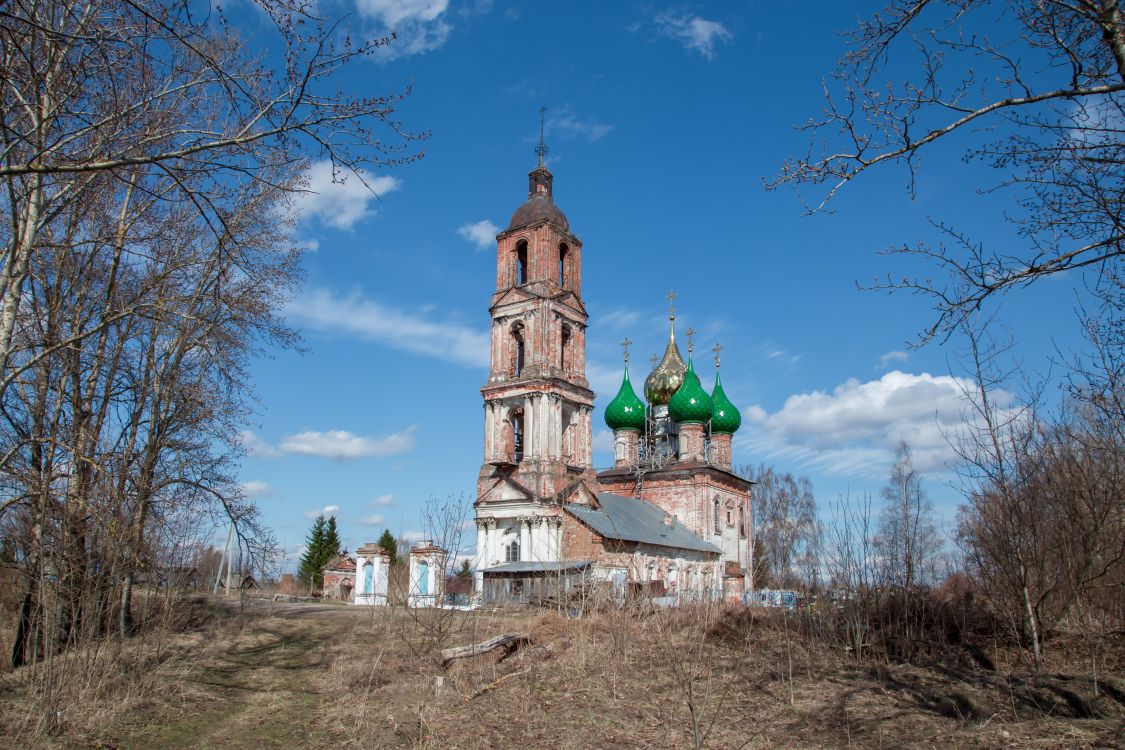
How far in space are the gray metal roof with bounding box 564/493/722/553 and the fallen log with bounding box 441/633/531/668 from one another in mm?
14788

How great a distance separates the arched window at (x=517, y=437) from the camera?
112 ft

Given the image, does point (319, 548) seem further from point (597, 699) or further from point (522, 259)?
point (597, 699)

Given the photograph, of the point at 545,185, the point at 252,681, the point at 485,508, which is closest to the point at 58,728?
the point at 252,681

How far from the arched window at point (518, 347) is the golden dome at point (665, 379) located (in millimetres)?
12104

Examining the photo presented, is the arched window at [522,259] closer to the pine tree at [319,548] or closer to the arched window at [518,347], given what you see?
the arched window at [518,347]

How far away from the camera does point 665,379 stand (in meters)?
45.5

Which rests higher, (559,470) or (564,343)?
(564,343)

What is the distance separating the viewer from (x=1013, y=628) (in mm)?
10438

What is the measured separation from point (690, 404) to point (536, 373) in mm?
12051

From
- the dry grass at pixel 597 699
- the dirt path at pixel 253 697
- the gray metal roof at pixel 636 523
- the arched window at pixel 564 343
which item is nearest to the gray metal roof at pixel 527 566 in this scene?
the gray metal roof at pixel 636 523

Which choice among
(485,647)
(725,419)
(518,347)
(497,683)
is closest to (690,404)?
(725,419)

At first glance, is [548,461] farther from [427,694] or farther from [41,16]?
[41,16]

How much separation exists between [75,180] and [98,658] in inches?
237

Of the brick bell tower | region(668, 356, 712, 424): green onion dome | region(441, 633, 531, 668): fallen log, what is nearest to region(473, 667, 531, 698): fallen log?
region(441, 633, 531, 668): fallen log
